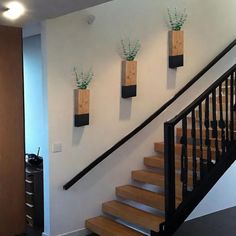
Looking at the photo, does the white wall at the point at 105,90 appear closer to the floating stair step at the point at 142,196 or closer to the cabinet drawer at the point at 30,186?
the floating stair step at the point at 142,196

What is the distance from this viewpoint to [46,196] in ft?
13.1

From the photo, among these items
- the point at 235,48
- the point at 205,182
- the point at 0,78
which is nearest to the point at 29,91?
the point at 0,78

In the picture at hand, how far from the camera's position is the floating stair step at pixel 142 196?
4.01 meters

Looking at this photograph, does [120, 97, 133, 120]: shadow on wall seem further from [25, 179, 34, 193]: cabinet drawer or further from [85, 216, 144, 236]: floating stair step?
[25, 179, 34, 193]: cabinet drawer

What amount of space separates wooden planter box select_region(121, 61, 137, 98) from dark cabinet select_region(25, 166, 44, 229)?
147 centimetres

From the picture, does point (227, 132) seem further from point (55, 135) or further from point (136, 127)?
point (55, 135)

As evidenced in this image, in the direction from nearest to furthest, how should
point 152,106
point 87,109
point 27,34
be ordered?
point 87,109 < point 27,34 < point 152,106

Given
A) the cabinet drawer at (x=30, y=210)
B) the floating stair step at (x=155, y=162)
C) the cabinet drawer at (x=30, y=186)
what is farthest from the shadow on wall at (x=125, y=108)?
the cabinet drawer at (x=30, y=210)

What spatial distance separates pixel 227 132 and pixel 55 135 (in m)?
1.91

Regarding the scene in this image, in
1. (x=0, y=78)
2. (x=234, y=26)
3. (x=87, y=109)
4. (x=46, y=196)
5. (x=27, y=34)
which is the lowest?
(x=46, y=196)

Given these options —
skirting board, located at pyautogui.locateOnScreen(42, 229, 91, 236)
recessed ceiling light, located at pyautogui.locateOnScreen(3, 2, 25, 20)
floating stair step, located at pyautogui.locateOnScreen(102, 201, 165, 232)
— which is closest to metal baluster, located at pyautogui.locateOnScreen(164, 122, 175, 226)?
floating stair step, located at pyautogui.locateOnScreen(102, 201, 165, 232)

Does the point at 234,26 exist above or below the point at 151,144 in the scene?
above

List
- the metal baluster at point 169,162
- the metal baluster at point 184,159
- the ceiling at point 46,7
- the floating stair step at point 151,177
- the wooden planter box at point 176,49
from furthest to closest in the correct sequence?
the wooden planter box at point 176,49, the floating stair step at point 151,177, the metal baluster at point 184,159, the metal baluster at point 169,162, the ceiling at point 46,7

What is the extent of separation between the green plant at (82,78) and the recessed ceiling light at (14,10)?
3.10ft
